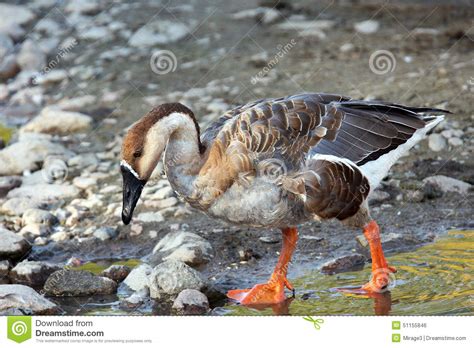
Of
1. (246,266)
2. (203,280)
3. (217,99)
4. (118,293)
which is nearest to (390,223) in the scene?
(246,266)

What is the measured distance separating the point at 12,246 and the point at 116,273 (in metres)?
1.25

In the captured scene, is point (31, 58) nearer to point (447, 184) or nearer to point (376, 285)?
point (447, 184)

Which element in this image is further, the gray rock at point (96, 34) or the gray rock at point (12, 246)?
the gray rock at point (96, 34)

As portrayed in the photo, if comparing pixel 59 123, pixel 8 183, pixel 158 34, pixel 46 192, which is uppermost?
pixel 158 34

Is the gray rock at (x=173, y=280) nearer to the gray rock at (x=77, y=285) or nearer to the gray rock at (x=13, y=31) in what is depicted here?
the gray rock at (x=77, y=285)

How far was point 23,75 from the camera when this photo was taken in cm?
1400

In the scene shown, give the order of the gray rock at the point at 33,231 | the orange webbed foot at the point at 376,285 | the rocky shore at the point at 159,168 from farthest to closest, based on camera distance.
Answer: the gray rock at the point at 33,231 < the rocky shore at the point at 159,168 < the orange webbed foot at the point at 376,285

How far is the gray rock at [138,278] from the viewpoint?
823 centimetres

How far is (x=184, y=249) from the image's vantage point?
29.0 ft

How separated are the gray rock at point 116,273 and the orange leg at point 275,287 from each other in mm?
1090

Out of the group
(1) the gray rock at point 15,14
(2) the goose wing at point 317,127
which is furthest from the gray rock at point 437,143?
(1) the gray rock at point 15,14

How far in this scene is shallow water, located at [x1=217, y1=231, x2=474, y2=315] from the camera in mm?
7469

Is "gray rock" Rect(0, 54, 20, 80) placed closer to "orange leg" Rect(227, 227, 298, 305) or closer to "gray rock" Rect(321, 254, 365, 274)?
"orange leg" Rect(227, 227, 298, 305)

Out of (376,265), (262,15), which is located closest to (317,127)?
(376,265)
